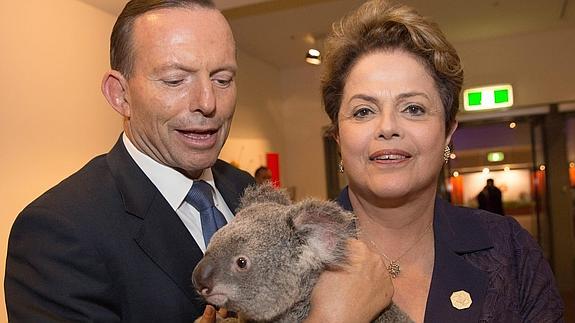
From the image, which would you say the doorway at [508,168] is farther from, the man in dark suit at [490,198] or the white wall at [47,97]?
the white wall at [47,97]

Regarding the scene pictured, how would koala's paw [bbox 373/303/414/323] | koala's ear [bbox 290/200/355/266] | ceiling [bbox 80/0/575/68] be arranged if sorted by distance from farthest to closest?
ceiling [bbox 80/0/575/68], koala's paw [bbox 373/303/414/323], koala's ear [bbox 290/200/355/266]

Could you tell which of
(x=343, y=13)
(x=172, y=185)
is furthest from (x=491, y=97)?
(x=172, y=185)

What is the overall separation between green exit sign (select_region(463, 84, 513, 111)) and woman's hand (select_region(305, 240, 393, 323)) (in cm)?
717

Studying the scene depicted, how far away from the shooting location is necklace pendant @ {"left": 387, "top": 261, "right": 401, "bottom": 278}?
1.91 metres

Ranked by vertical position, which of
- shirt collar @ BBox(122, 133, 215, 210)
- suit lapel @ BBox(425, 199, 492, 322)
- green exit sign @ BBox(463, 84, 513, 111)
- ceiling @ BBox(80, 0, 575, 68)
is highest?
ceiling @ BBox(80, 0, 575, 68)

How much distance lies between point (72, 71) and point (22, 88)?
61 cm

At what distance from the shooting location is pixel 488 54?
27.6 ft

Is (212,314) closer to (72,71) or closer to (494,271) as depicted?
(494,271)

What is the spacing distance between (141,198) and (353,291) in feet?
2.28

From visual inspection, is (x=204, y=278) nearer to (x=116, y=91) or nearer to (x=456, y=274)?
(x=116, y=91)

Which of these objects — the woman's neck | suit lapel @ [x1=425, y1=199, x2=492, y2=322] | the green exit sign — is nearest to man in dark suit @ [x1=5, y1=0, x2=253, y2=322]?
the woman's neck

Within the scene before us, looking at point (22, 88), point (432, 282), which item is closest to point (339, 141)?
point (432, 282)

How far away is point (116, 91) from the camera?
1.79 m

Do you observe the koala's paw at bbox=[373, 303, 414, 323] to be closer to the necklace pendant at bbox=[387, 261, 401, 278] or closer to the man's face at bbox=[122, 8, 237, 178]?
the necklace pendant at bbox=[387, 261, 401, 278]
